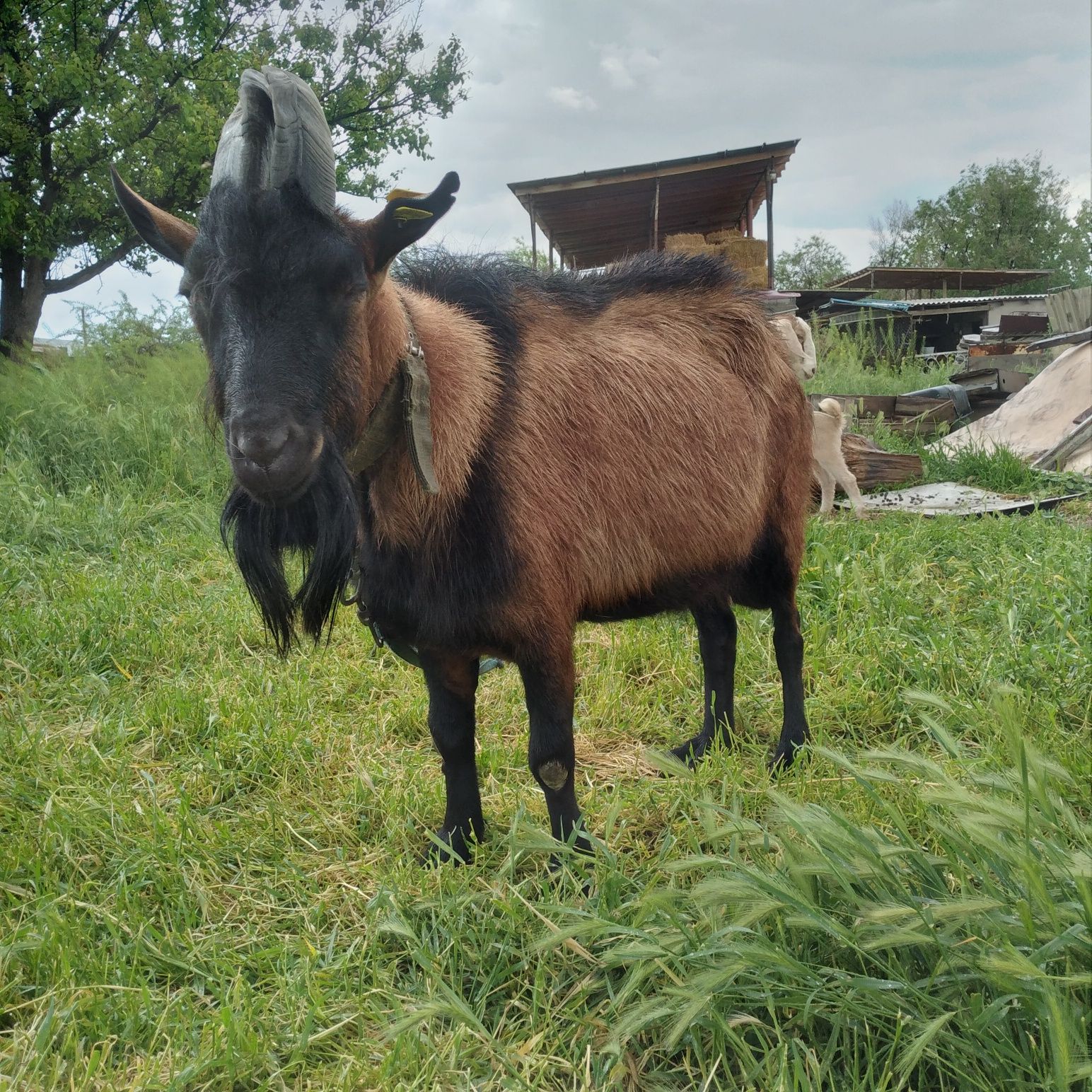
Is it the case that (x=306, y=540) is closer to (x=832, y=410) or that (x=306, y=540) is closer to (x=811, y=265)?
(x=832, y=410)

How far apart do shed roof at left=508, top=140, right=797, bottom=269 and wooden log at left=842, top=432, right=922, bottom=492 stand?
9.30ft

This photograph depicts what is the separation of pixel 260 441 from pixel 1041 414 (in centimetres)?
949

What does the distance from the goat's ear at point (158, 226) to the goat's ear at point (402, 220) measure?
1.53 feet

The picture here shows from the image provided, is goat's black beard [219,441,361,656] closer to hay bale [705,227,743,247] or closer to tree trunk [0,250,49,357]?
hay bale [705,227,743,247]

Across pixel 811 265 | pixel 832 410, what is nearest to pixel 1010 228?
pixel 811 265

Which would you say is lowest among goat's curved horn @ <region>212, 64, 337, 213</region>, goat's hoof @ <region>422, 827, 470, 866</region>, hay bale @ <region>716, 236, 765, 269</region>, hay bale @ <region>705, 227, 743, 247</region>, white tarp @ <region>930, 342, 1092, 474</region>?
goat's hoof @ <region>422, 827, 470, 866</region>

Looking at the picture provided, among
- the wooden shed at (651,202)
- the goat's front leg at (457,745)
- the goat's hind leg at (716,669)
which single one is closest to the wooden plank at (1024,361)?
the wooden shed at (651,202)

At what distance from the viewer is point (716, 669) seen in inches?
140

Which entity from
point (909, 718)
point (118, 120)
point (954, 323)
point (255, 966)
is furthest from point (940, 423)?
point (954, 323)

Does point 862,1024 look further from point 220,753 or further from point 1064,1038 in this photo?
point 220,753

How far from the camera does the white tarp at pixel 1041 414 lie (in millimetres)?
8719

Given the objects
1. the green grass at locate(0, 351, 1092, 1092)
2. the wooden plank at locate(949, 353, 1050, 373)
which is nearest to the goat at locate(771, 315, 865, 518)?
the green grass at locate(0, 351, 1092, 1092)

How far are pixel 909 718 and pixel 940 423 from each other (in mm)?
6975

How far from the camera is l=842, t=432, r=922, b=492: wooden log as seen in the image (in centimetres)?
729
